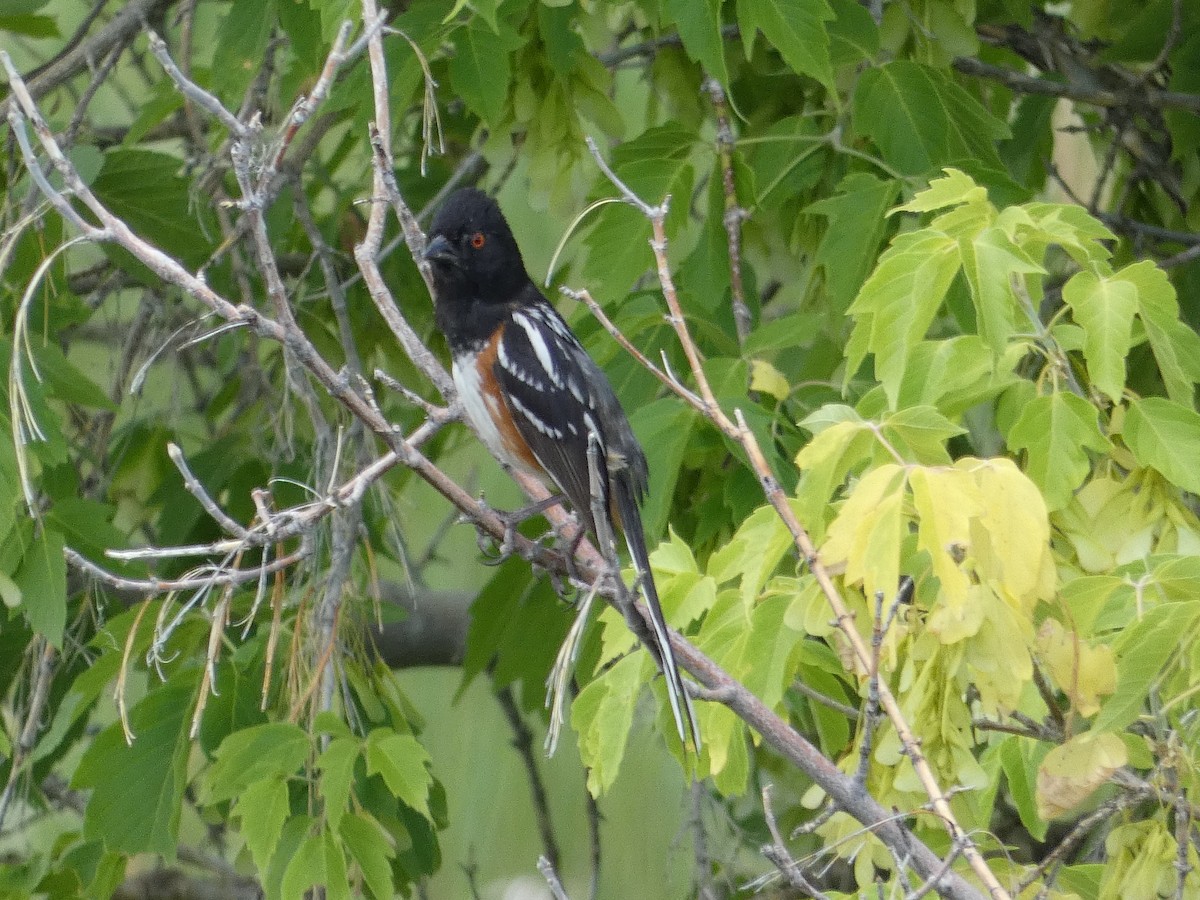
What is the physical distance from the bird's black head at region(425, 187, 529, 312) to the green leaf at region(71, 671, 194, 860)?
1.06 metres

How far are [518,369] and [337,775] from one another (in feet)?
3.33

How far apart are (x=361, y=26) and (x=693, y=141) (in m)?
0.77

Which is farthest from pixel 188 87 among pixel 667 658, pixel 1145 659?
pixel 1145 659

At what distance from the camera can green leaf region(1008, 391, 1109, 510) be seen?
5.91 feet

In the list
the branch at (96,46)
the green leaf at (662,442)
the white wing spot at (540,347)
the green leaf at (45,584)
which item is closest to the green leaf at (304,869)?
the green leaf at (45,584)

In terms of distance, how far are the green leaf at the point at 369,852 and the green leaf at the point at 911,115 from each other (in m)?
1.64

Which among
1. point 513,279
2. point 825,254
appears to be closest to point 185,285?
point 825,254

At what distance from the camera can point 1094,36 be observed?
141 inches

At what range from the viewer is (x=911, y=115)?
8.95ft

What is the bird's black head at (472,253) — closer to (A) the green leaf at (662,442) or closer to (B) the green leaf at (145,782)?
(A) the green leaf at (662,442)

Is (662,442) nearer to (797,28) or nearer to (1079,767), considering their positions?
(797,28)

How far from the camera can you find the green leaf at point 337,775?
7.57 feet

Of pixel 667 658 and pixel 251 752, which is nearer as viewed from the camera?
pixel 667 658

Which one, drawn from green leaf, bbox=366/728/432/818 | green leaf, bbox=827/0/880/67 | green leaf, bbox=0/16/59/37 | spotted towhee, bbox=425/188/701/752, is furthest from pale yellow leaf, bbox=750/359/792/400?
green leaf, bbox=0/16/59/37
